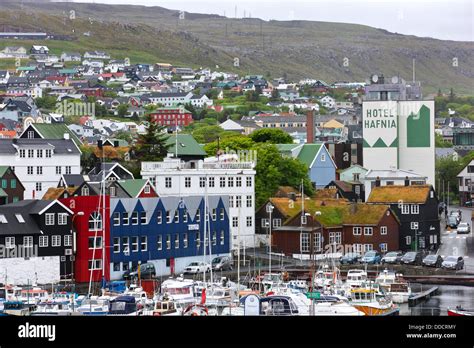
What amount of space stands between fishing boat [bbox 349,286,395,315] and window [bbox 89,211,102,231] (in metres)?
3.81

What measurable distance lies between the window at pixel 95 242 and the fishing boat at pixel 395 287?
3562mm

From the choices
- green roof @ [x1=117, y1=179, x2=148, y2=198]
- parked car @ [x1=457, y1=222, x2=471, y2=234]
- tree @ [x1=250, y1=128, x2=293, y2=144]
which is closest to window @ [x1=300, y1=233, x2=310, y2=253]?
green roof @ [x1=117, y1=179, x2=148, y2=198]

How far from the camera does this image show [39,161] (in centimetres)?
2261

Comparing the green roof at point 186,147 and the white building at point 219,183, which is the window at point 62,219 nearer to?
the white building at point 219,183

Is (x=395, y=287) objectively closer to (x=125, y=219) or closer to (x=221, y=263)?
(x=221, y=263)

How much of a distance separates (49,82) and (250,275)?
55370 millimetres

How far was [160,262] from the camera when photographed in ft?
60.2

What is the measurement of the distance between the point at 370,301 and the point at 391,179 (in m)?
10.6

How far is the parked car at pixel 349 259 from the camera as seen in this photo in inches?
773

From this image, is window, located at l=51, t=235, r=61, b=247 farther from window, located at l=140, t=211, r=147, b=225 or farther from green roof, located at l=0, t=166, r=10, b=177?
green roof, located at l=0, t=166, r=10, b=177

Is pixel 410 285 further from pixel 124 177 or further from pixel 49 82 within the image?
→ pixel 49 82

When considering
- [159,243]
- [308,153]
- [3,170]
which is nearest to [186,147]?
[308,153]
